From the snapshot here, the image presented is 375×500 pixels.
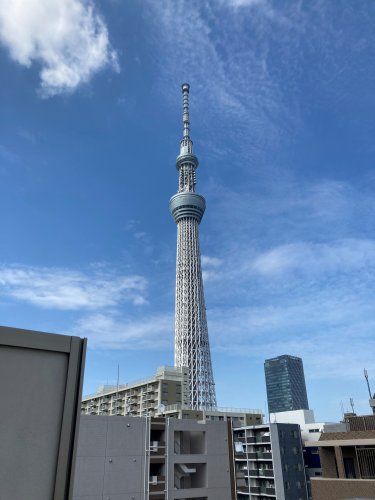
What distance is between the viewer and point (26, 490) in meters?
5.14

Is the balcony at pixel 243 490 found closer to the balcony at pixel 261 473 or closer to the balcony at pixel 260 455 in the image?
the balcony at pixel 261 473

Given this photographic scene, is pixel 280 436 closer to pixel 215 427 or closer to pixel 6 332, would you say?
pixel 215 427

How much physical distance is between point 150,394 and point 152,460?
158ft

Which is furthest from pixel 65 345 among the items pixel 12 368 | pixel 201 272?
pixel 201 272

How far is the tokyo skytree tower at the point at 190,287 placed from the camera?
9619cm

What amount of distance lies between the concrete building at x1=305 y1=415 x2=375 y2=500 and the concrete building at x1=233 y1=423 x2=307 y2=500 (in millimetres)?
28783

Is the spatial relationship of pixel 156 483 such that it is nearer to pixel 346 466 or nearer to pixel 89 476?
pixel 89 476

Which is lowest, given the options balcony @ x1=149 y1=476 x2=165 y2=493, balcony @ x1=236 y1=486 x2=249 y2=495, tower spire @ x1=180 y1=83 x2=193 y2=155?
balcony @ x1=236 y1=486 x2=249 y2=495

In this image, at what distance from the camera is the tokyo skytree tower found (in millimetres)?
96188

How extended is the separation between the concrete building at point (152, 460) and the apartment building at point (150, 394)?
36.3 metres

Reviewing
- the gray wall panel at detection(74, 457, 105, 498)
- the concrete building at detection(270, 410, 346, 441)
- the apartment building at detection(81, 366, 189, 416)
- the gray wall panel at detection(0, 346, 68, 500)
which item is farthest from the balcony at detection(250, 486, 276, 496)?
the gray wall panel at detection(0, 346, 68, 500)

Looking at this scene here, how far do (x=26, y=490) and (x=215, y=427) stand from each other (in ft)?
106

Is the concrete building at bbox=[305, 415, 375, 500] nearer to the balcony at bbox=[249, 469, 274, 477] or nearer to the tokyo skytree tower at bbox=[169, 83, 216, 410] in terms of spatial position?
the balcony at bbox=[249, 469, 274, 477]

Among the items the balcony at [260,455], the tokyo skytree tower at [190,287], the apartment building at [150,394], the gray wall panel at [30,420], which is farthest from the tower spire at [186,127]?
the gray wall panel at [30,420]
